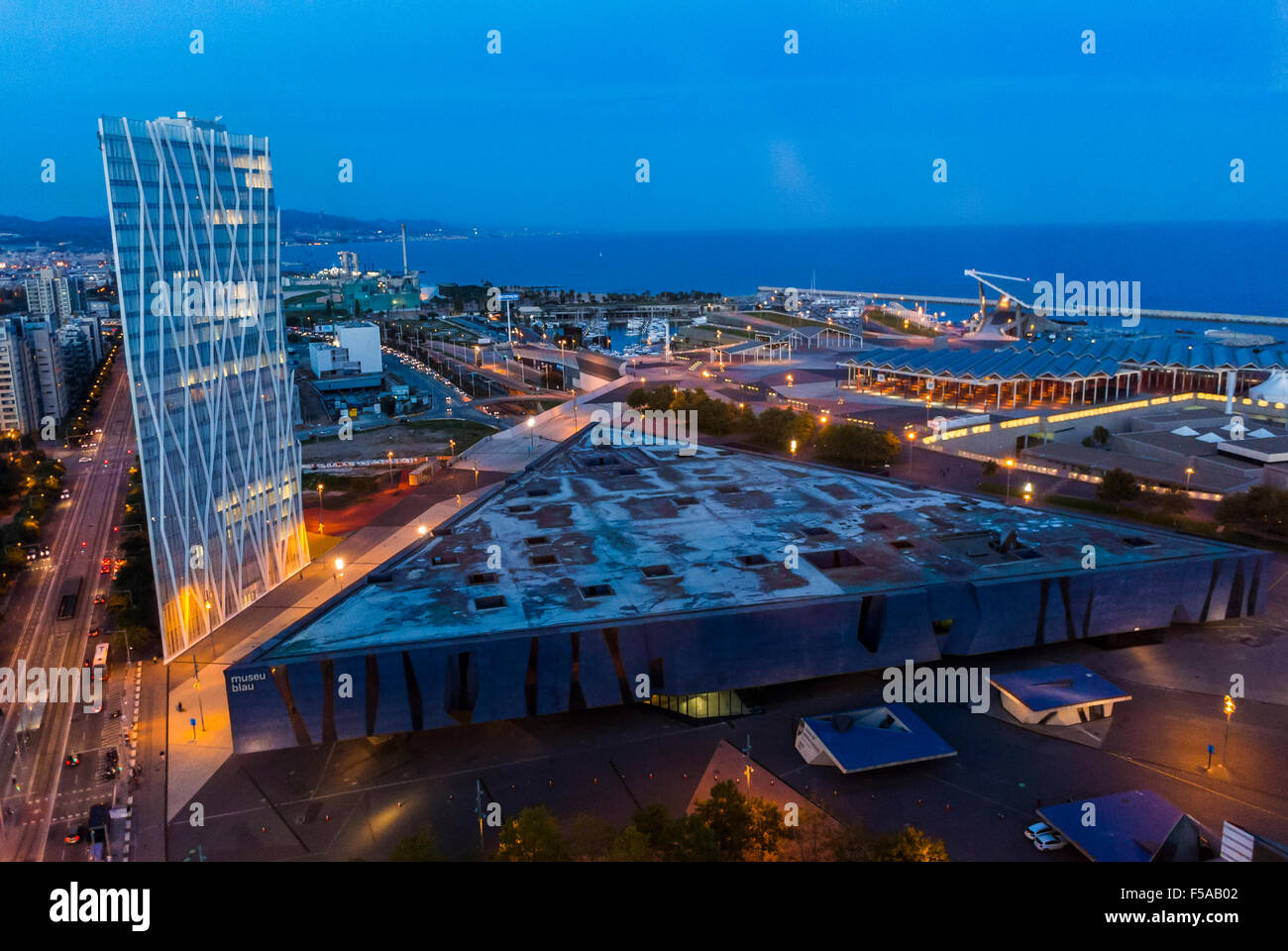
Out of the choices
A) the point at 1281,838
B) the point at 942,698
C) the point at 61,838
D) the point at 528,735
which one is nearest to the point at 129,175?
the point at 61,838

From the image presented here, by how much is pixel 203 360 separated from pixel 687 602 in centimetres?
1879

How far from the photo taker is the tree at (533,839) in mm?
16938

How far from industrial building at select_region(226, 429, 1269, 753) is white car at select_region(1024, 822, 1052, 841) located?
7.71 metres

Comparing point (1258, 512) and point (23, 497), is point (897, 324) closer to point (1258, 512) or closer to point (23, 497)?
point (1258, 512)

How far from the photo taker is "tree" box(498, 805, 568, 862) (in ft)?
55.6

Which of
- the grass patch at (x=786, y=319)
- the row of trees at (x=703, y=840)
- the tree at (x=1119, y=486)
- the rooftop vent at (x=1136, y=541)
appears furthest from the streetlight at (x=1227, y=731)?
the grass patch at (x=786, y=319)

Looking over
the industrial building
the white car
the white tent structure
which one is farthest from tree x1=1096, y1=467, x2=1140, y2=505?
the white car

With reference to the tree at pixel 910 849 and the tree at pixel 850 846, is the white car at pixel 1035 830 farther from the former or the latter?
the tree at pixel 910 849

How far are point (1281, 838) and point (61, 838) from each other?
28.1 meters

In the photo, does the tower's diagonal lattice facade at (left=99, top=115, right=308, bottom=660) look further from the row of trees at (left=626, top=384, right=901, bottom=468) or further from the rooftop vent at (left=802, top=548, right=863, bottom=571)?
the row of trees at (left=626, top=384, right=901, bottom=468)

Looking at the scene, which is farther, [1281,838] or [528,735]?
[528,735]

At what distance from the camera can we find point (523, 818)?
17703 millimetres

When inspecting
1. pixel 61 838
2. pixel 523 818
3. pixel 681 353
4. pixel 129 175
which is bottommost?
pixel 61 838
